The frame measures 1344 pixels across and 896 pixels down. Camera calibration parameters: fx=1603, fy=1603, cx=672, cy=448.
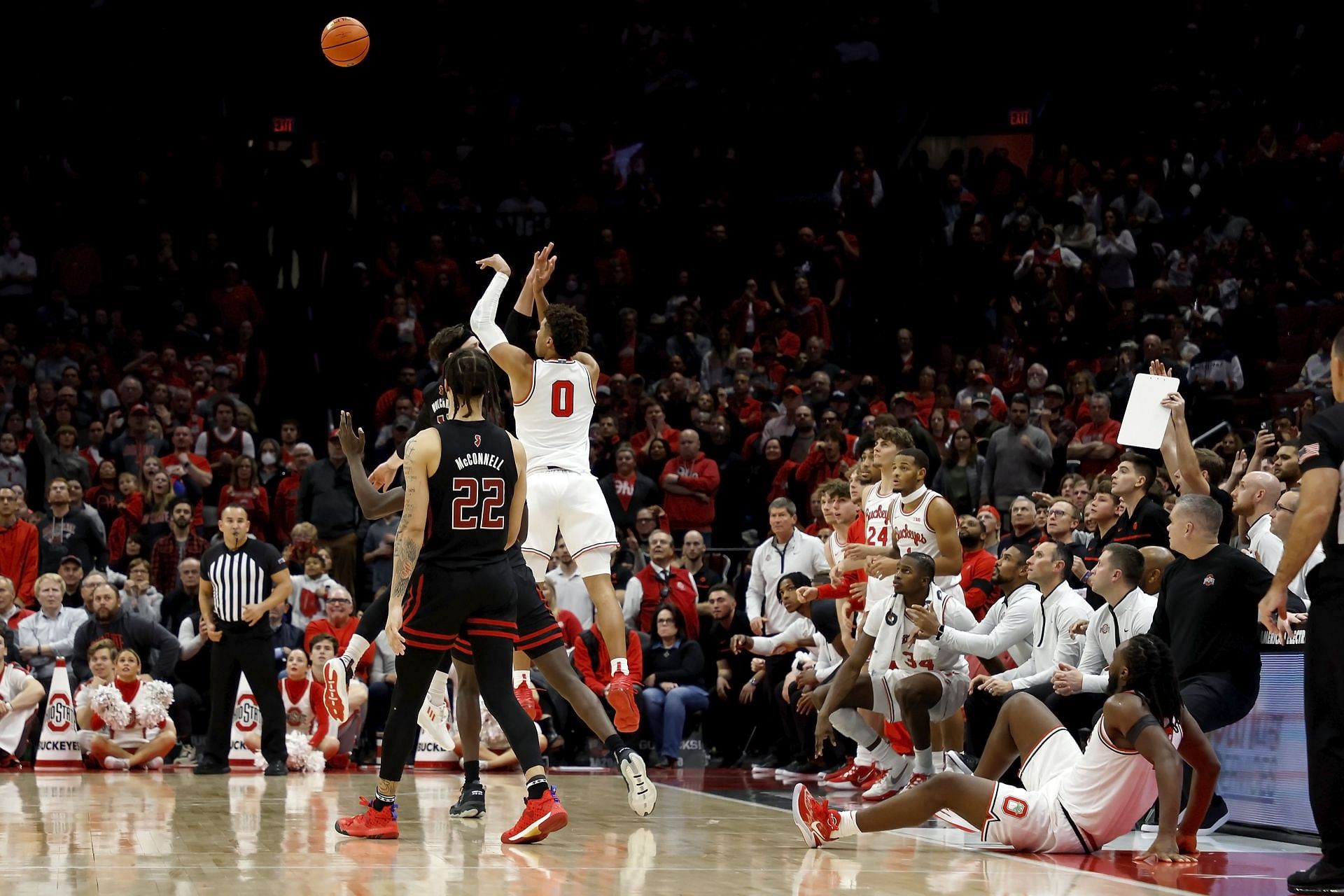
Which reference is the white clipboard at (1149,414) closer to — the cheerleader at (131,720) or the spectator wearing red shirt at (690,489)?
the spectator wearing red shirt at (690,489)

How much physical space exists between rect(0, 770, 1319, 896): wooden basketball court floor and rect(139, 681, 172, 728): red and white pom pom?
3098 mm

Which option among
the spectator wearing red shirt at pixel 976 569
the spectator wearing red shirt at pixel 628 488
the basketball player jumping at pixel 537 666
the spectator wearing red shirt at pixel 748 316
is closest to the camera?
the basketball player jumping at pixel 537 666

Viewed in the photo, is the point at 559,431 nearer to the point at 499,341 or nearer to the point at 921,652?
the point at 499,341

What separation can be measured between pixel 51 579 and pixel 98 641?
103 centimetres

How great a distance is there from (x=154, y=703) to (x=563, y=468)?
5.65 meters

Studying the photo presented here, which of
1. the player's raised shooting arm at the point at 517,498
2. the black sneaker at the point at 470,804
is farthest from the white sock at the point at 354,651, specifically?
the player's raised shooting arm at the point at 517,498

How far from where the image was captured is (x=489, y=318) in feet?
29.1

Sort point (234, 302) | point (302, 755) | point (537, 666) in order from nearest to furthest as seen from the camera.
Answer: point (537, 666) → point (302, 755) → point (234, 302)

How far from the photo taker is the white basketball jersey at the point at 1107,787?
23.6 feet

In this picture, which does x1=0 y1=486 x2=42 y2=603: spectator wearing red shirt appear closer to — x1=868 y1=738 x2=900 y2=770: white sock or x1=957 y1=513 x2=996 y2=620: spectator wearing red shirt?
x1=868 y1=738 x2=900 y2=770: white sock

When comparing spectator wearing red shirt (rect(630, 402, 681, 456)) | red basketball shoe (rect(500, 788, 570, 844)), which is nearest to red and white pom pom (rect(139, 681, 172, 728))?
spectator wearing red shirt (rect(630, 402, 681, 456))

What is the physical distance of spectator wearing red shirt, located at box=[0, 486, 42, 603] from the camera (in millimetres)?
14562

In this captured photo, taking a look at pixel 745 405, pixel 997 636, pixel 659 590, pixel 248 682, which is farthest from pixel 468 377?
pixel 745 405

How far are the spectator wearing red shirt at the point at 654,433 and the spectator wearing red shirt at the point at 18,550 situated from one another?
19.4 feet
